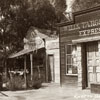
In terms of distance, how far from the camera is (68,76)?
17.3 metres

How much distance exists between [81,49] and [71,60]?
4.76 ft

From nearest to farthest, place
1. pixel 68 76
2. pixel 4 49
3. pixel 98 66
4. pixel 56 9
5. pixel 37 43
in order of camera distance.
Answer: pixel 98 66
pixel 68 76
pixel 37 43
pixel 4 49
pixel 56 9

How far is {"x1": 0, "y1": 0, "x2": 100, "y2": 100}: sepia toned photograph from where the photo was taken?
1509 centimetres

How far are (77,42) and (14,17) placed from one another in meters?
13.1

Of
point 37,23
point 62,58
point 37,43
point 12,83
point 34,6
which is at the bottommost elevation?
point 12,83

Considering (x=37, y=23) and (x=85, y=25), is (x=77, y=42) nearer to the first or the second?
(x=85, y=25)

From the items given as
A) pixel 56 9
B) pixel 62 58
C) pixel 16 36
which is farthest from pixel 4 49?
pixel 62 58

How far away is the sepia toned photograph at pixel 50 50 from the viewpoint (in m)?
15.1

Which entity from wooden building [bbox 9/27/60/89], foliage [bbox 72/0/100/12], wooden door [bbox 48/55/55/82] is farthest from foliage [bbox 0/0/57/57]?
wooden door [bbox 48/55/55/82]

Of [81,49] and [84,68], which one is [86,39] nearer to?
[81,49]

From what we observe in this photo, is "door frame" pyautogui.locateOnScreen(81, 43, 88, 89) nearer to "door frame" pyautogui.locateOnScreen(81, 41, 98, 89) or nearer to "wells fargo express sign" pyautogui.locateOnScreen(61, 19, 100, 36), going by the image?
"door frame" pyautogui.locateOnScreen(81, 41, 98, 89)

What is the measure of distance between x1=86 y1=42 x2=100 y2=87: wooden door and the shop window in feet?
4.39

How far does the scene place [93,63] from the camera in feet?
50.5

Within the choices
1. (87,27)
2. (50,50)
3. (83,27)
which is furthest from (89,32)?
(50,50)
